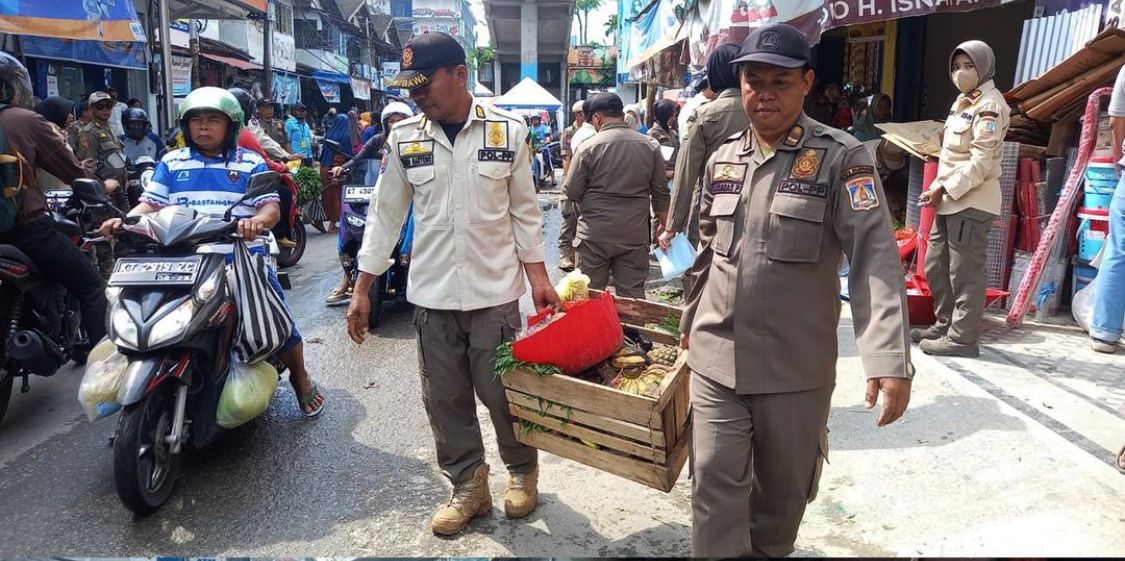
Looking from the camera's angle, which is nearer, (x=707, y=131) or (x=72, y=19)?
(x=707, y=131)

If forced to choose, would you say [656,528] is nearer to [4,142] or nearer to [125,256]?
[125,256]

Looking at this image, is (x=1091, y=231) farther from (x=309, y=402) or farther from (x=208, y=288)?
(x=208, y=288)

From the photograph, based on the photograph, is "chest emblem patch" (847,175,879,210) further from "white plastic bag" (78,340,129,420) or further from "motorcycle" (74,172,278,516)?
"white plastic bag" (78,340,129,420)

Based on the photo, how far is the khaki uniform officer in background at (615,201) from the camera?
520 cm

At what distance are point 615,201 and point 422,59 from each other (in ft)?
8.23

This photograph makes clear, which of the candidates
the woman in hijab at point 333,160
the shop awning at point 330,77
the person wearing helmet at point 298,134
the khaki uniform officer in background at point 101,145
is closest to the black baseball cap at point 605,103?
the woman in hijab at point 333,160

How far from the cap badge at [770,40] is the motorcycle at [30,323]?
326 cm

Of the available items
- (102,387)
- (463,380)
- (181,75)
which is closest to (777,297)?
(463,380)

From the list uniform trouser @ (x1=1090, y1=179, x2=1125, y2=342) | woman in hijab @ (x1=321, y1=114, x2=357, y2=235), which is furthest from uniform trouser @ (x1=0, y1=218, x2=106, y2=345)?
uniform trouser @ (x1=1090, y1=179, x2=1125, y2=342)

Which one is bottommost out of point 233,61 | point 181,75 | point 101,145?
point 101,145

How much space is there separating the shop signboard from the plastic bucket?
63.1 feet

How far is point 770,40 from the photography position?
2.28m

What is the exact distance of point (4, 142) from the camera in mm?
4168

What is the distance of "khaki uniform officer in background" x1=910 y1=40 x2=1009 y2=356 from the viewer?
192 inches
